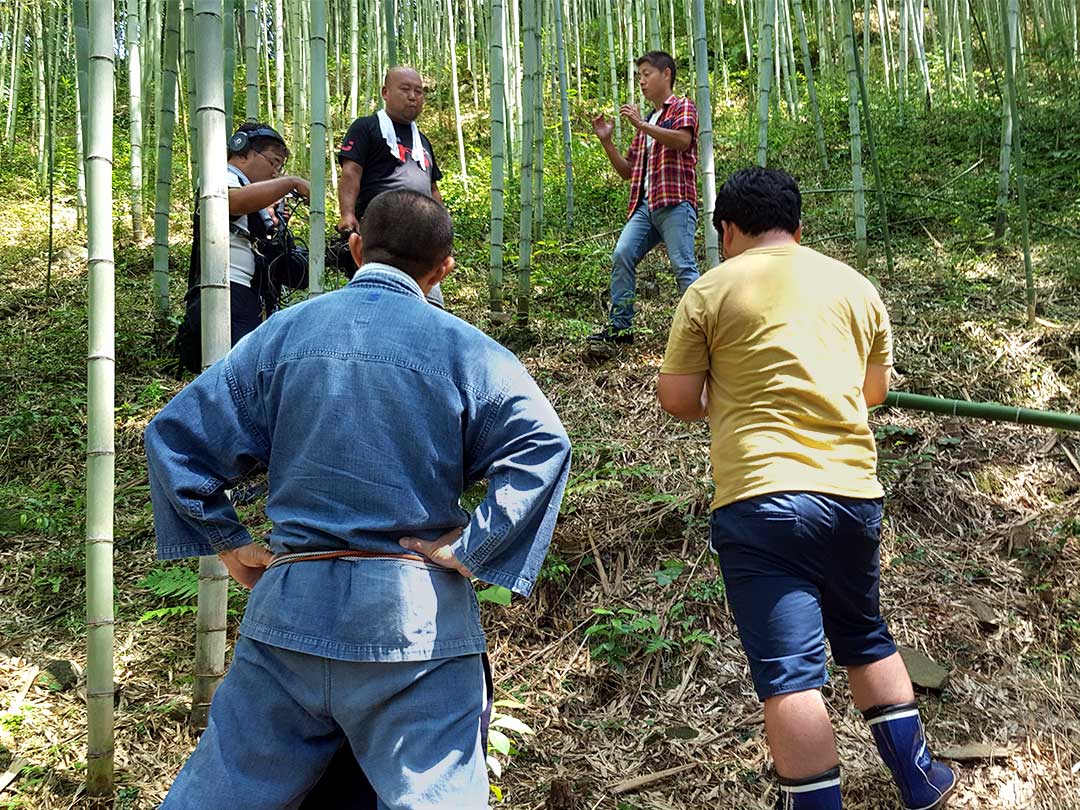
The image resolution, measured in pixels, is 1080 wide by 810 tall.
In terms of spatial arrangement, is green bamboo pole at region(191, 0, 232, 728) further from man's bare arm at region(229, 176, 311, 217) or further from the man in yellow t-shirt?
the man in yellow t-shirt

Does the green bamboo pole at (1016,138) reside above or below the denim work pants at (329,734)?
above

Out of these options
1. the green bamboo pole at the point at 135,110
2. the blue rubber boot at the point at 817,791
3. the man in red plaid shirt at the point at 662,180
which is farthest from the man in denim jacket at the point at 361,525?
the green bamboo pole at the point at 135,110

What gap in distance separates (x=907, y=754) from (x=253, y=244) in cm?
274

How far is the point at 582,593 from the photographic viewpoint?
3086 millimetres

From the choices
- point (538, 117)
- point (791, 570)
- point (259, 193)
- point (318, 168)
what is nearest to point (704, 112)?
point (318, 168)

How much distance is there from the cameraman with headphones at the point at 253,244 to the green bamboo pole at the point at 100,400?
936mm

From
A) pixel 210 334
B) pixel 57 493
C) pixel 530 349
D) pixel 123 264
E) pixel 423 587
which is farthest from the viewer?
pixel 123 264

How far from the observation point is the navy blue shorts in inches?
69.9

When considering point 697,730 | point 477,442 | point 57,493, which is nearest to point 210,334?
point 477,442

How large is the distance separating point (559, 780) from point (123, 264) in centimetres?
595

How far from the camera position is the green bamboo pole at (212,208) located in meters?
2.07

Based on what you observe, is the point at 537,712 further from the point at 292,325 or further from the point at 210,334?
the point at 292,325

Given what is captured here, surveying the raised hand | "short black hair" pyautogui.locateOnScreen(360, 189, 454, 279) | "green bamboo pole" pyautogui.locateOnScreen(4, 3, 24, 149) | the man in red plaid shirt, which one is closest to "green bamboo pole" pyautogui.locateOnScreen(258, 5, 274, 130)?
"green bamboo pole" pyautogui.locateOnScreen(4, 3, 24, 149)

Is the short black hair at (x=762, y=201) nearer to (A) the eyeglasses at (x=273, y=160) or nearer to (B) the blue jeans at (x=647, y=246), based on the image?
(A) the eyeglasses at (x=273, y=160)
